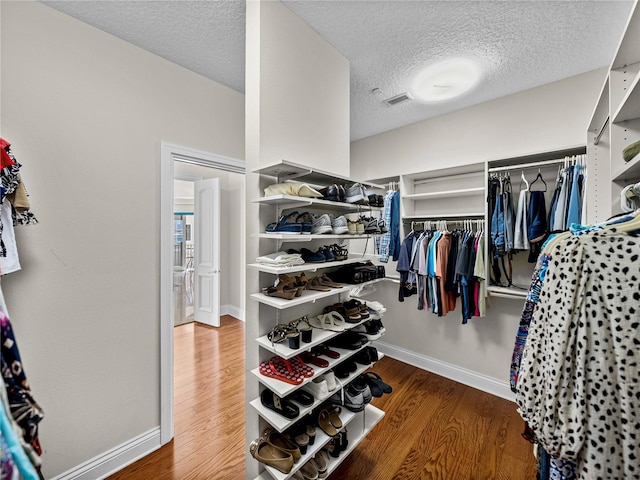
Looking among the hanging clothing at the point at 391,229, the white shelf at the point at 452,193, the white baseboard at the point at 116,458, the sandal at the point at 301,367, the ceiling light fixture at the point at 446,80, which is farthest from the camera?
the hanging clothing at the point at 391,229

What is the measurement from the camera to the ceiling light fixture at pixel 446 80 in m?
1.98

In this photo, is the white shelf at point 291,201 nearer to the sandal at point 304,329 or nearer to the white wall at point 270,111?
the white wall at point 270,111

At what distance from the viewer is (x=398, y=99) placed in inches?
96.3

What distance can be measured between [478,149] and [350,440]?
8.75 ft

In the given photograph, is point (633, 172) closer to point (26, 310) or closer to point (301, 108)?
point (301, 108)

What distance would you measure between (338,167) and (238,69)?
41.8 inches

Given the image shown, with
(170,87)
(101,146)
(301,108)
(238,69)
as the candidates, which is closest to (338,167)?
(301,108)

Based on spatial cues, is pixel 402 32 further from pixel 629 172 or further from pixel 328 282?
pixel 328 282

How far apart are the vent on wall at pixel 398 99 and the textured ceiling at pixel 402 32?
26cm

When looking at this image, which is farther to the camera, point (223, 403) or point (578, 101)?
point (223, 403)

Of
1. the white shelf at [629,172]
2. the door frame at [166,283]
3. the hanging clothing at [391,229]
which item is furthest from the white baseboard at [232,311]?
the white shelf at [629,172]

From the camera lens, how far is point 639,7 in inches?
33.9

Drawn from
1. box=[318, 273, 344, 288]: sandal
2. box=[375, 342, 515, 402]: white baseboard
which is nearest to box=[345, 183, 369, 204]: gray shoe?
box=[318, 273, 344, 288]: sandal

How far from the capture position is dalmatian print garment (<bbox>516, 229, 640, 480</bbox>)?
2.22ft
